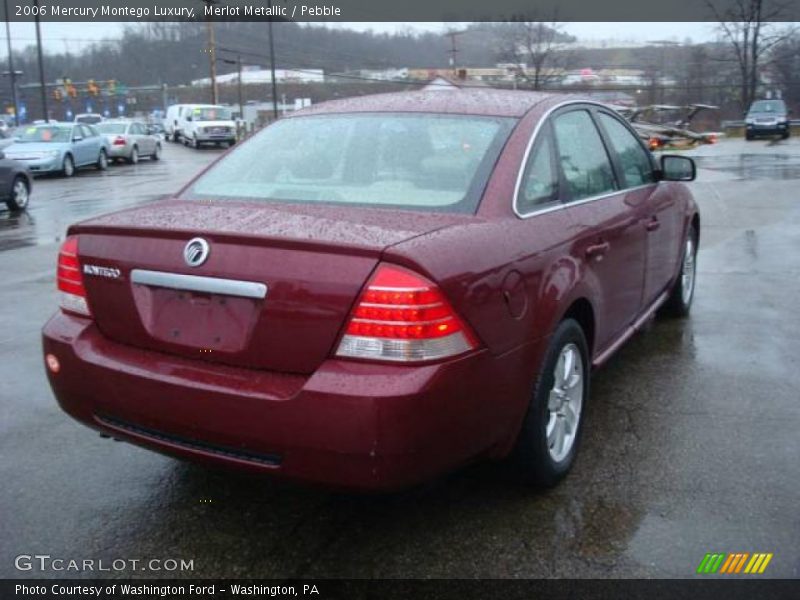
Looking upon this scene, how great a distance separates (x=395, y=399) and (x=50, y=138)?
81.2 feet

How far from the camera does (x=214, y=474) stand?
3666 mm

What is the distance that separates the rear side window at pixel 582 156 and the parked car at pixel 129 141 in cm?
2722

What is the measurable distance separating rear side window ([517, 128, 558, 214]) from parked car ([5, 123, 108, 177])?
22515mm

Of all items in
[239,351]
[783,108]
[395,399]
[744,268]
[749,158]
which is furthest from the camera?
[783,108]

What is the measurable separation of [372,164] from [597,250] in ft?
3.64

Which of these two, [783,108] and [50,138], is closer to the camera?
[50,138]

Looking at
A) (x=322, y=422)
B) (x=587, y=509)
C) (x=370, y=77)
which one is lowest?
(x=587, y=509)

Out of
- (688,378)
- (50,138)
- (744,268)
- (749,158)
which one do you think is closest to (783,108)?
(749,158)

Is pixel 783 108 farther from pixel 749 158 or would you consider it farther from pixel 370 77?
pixel 370 77

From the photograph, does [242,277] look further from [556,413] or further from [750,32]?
[750,32]

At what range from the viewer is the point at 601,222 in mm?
3947

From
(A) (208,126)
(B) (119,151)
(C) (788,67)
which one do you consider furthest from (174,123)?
(C) (788,67)

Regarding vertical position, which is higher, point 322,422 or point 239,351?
point 239,351

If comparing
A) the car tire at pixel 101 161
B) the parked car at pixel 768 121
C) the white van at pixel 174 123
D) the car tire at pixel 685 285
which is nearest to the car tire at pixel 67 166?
the car tire at pixel 101 161
